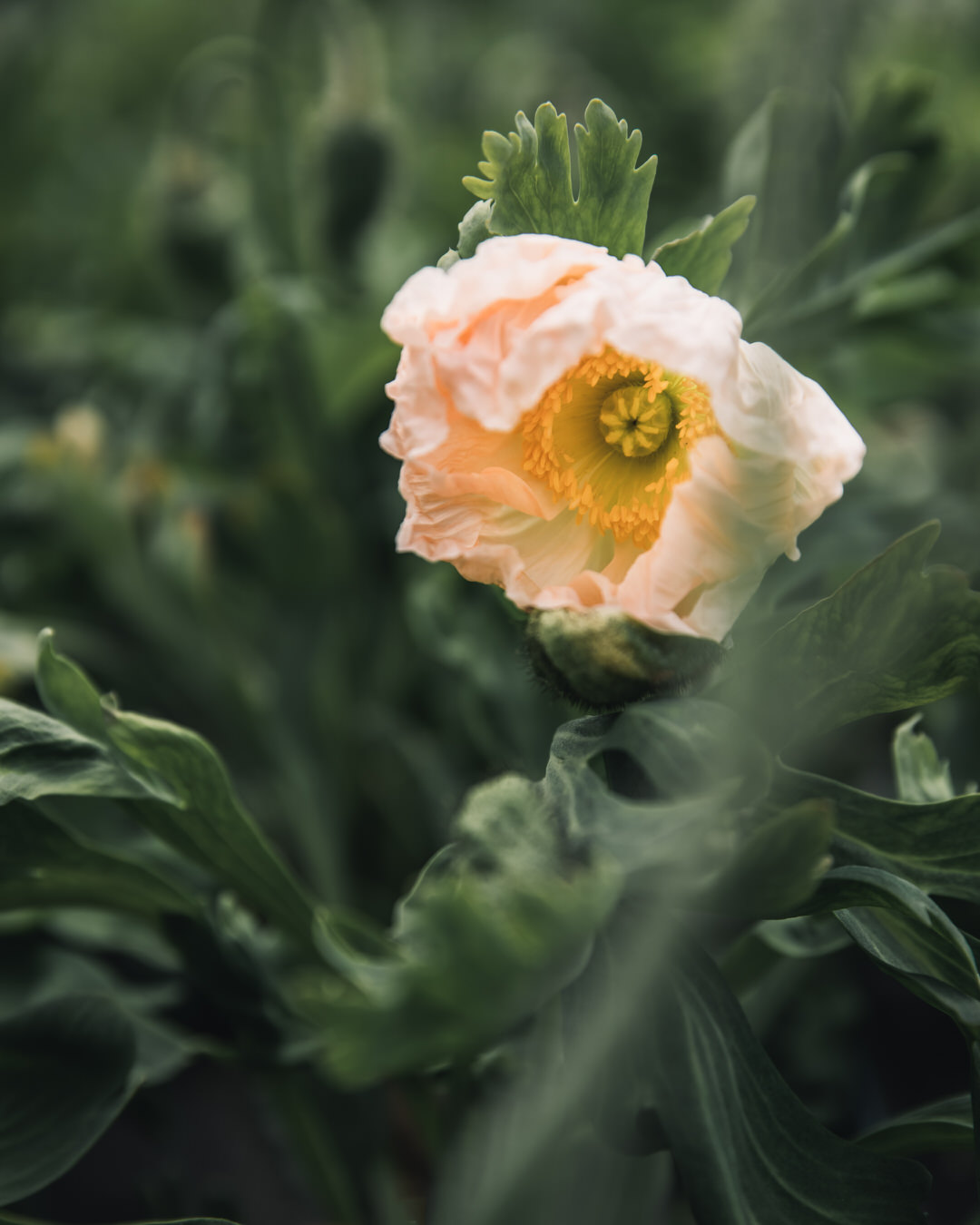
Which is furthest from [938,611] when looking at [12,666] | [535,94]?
[535,94]

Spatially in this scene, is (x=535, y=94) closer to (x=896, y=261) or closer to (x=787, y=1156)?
(x=896, y=261)

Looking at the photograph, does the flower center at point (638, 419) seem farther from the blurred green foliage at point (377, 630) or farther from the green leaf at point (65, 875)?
the green leaf at point (65, 875)

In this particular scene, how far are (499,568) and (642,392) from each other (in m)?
0.08

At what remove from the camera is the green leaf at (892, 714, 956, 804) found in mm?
404

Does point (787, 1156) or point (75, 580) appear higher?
point (75, 580)

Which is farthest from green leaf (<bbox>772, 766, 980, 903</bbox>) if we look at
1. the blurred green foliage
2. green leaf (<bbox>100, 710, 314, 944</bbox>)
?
green leaf (<bbox>100, 710, 314, 944</bbox>)

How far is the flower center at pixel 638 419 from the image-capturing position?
351 mm

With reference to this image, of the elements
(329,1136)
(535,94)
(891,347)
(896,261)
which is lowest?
(329,1136)

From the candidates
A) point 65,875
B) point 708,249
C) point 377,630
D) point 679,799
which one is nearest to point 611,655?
point 679,799

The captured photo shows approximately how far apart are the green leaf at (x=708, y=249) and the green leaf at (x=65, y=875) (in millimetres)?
315

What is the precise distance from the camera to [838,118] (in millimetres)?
553

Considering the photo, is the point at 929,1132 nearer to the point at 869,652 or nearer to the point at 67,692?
the point at 869,652

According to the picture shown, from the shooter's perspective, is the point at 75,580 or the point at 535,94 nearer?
the point at 75,580

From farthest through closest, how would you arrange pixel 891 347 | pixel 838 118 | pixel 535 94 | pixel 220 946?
pixel 535 94 < pixel 891 347 < pixel 838 118 < pixel 220 946
